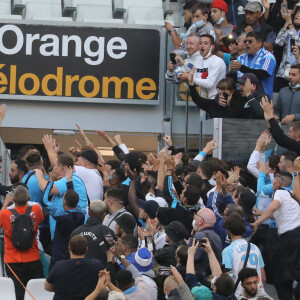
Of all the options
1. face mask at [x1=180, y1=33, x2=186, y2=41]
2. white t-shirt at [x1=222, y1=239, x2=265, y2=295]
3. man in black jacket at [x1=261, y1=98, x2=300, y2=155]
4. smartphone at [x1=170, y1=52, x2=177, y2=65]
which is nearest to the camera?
white t-shirt at [x1=222, y1=239, x2=265, y2=295]

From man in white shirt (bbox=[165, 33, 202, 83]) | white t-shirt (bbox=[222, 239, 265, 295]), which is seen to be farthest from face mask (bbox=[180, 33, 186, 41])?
white t-shirt (bbox=[222, 239, 265, 295])

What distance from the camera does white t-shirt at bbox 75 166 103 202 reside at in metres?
12.5

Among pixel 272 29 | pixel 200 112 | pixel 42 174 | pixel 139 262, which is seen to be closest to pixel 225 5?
pixel 272 29

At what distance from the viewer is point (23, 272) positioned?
11539mm

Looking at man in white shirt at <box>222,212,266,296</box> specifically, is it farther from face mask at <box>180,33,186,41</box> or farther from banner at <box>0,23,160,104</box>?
banner at <box>0,23,160,104</box>

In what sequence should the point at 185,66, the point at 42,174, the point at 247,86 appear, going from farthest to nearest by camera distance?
the point at 185,66
the point at 247,86
the point at 42,174

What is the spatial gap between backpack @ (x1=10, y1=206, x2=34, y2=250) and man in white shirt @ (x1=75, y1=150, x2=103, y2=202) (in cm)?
134

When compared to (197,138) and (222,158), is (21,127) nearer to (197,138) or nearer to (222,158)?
(197,138)

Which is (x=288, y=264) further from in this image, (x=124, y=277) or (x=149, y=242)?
(x=124, y=277)

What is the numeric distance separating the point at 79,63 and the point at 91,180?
15.8 feet

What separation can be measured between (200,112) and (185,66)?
0.73 m

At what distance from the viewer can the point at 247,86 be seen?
1375 cm

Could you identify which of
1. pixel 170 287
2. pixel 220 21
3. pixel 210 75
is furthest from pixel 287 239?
pixel 220 21

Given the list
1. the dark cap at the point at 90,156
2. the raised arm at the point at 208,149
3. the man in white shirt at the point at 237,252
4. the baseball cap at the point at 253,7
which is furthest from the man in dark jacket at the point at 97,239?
the baseball cap at the point at 253,7
